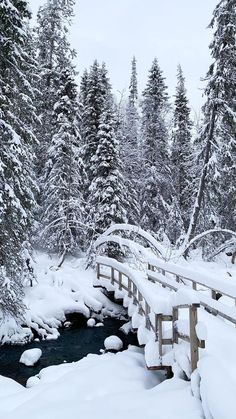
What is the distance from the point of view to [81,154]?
2547 centimetres

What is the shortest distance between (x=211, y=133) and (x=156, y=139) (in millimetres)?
9585

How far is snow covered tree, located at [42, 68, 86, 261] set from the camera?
2182 cm

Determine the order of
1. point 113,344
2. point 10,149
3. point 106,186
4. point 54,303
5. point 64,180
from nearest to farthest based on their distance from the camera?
point 10,149 < point 113,344 < point 54,303 < point 106,186 < point 64,180

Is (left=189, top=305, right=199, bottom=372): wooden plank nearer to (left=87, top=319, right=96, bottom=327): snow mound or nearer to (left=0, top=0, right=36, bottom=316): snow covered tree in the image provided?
(left=0, top=0, right=36, bottom=316): snow covered tree

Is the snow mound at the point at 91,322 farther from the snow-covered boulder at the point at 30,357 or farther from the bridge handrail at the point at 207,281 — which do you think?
the bridge handrail at the point at 207,281

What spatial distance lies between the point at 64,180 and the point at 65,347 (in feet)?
34.6

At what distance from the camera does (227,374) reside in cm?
555

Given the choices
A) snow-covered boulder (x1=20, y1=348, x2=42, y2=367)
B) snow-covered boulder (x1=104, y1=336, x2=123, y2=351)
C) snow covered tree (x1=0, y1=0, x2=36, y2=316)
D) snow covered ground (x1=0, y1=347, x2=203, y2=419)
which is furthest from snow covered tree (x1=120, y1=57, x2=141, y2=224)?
snow covered ground (x1=0, y1=347, x2=203, y2=419)

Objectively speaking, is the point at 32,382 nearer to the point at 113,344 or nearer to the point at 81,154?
the point at 113,344

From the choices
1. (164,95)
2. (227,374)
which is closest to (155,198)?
(164,95)

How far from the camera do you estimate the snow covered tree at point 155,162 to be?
27.2 meters

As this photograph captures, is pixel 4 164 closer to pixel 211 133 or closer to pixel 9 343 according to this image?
pixel 9 343

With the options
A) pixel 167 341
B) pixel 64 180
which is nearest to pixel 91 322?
pixel 64 180

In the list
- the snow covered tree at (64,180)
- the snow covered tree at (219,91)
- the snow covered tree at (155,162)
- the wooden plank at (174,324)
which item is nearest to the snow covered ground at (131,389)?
the wooden plank at (174,324)
